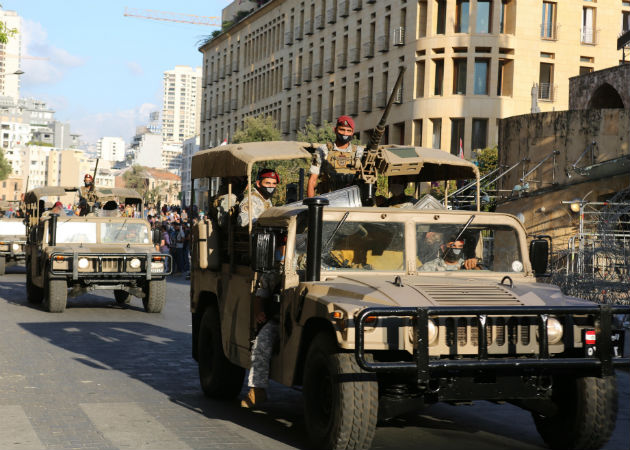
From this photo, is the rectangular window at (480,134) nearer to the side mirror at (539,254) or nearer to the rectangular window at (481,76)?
the rectangular window at (481,76)

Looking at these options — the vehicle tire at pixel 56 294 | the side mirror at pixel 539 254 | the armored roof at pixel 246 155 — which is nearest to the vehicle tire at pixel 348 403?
the side mirror at pixel 539 254

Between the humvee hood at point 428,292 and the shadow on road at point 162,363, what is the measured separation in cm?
128

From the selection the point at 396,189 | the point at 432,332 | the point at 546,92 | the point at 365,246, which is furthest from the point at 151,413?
the point at 546,92

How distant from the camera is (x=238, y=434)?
8508mm

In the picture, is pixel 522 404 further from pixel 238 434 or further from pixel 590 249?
pixel 590 249

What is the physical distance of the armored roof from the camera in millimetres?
9391

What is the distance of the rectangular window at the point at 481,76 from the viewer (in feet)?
184

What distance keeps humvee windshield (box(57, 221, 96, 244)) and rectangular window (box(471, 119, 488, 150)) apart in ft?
121

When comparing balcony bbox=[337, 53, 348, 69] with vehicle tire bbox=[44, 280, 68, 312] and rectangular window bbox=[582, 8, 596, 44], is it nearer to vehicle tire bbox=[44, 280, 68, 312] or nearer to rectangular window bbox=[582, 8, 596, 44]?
rectangular window bbox=[582, 8, 596, 44]

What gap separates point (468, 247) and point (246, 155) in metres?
2.13

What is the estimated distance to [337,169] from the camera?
382 inches

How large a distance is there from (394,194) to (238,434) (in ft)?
9.41

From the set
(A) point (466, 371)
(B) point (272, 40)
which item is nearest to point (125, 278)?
(A) point (466, 371)

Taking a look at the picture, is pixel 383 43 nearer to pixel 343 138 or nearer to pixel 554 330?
pixel 343 138
